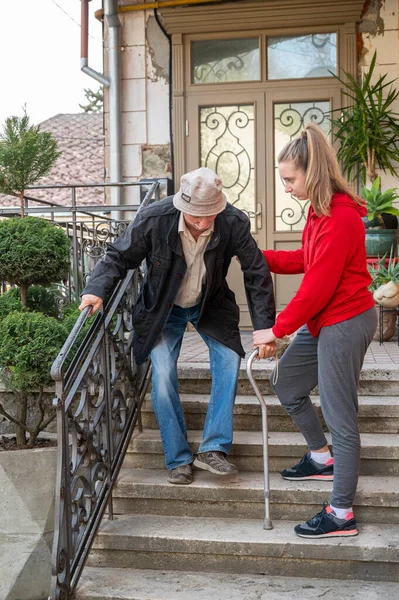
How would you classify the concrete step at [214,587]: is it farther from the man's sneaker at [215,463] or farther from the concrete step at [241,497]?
the man's sneaker at [215,463]

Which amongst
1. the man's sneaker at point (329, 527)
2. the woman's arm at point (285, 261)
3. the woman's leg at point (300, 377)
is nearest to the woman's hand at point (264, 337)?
the woman's leg at point (300, 377)

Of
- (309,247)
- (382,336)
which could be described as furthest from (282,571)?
(382,336)

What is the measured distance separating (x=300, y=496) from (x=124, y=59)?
5.83 meters

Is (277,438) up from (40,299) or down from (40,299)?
down

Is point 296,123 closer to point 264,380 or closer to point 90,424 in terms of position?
point 264,380

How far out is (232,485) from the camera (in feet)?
12.3

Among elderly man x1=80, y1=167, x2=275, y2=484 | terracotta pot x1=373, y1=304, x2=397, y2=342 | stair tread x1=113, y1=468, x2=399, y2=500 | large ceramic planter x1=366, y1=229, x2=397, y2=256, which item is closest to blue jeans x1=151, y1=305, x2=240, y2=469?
elderly man x1=80, y1=167, x2=275, y2=484

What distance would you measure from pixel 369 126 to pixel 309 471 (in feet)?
14.9

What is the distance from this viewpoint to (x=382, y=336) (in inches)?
258

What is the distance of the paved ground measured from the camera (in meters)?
5.04

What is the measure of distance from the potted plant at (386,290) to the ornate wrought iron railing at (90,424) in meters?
2.78

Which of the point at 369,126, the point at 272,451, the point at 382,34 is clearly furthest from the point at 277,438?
the point at 382,34

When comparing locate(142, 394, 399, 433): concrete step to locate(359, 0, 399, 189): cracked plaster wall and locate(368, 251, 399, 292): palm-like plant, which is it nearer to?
locate(368, 251, 399, 292): palm-like plant

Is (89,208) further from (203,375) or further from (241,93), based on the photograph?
(203,375)
